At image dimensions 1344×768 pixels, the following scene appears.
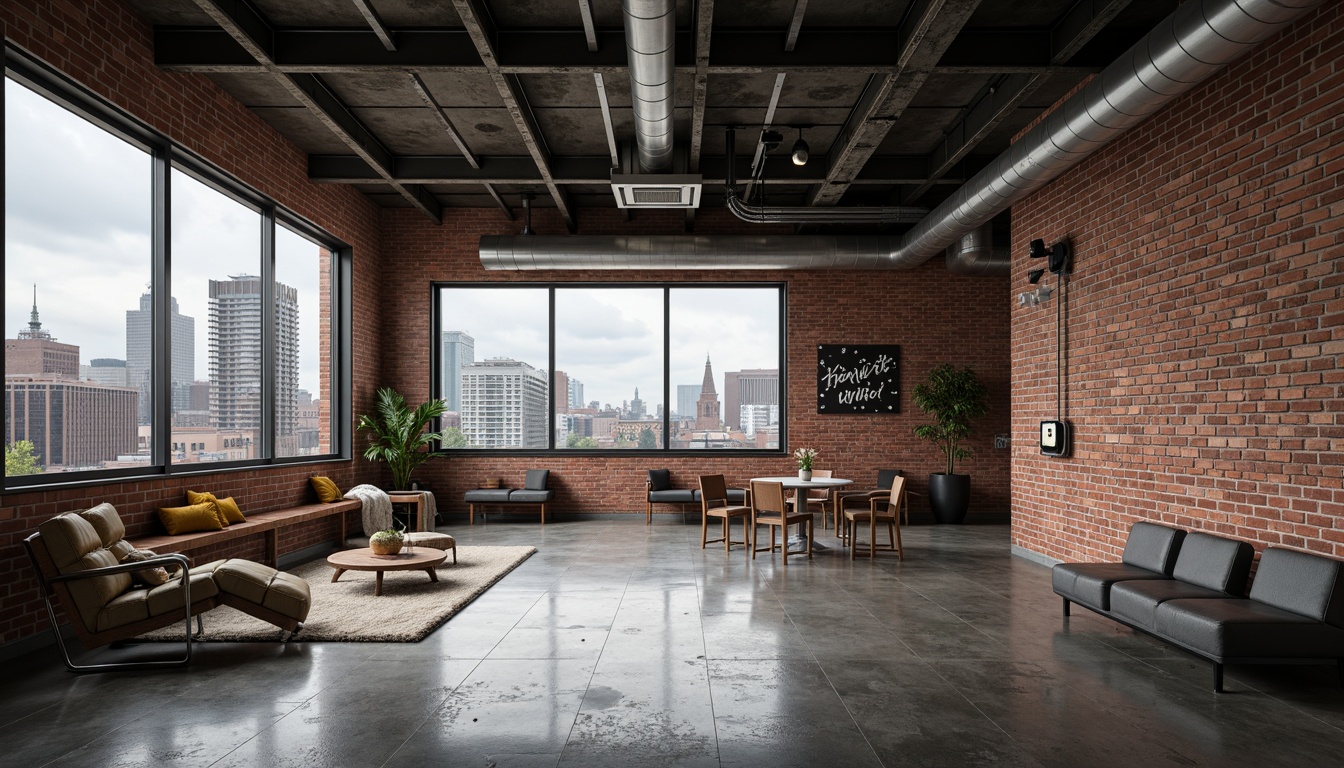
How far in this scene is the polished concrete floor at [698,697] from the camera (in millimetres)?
3307

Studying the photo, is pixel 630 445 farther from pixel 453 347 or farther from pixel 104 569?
pixel 104 569

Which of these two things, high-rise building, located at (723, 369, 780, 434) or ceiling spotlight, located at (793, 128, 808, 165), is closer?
ceiling spotlight, located at (793, 128, 808, 165)

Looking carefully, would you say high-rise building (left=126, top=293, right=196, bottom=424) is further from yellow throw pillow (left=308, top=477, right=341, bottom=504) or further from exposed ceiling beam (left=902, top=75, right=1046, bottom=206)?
exposed ceiling beam (left=902, top=75, right=1046, bottom=206)

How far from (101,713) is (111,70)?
14.4 ft

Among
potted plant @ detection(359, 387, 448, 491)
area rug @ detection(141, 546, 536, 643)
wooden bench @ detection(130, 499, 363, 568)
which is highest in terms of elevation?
potted plant @ detection(359, 387, 448, 491)

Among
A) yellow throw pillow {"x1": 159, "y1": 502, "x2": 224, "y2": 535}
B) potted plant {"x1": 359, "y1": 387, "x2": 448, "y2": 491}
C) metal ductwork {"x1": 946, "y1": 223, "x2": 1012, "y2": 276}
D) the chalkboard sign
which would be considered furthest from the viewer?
the chalkboard sign

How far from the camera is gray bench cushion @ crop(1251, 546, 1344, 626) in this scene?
404 centimetres

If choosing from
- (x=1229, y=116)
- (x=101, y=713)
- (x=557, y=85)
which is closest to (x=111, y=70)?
(x=557, y=85)

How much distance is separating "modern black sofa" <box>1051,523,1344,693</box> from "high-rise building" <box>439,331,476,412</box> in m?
8.78

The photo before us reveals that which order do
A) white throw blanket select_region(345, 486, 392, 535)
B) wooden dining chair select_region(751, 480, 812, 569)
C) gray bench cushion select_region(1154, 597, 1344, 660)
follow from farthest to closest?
white throw blanket select_region(345, 486, 392, 535) → wooden dining chair select_region(751, 480, 812, 569) → gray bench cushion select_region(1154, 597, 1344, 660)

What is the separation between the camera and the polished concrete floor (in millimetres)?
3307

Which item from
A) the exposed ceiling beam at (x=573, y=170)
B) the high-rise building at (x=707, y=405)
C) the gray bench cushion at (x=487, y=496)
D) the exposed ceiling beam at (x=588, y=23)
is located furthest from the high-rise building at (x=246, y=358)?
the high-rise building at (x=707, y=405)

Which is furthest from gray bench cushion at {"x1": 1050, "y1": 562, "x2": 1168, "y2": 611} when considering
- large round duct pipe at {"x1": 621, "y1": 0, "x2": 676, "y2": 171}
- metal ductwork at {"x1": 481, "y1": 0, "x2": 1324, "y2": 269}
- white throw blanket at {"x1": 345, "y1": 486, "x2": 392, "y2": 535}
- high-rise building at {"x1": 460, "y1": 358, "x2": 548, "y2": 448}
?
high-rise building at {"x1": 460, "y1": 358, "x2": 548, "y2": 448}

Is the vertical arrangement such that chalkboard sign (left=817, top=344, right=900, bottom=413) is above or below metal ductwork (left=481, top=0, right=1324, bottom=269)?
below
